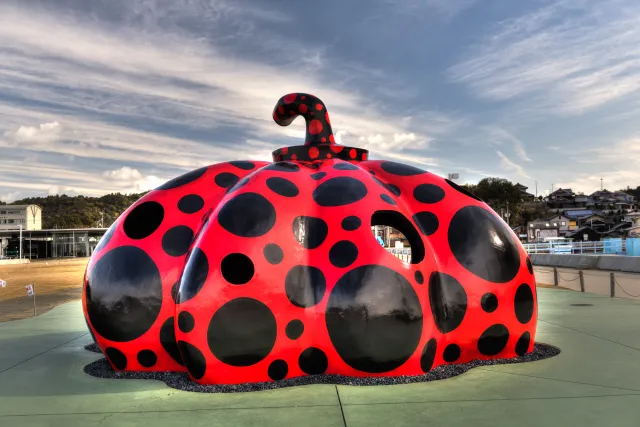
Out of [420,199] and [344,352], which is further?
[420,199]

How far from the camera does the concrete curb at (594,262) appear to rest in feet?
98.1

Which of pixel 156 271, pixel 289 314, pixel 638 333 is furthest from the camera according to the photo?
pixel 638 333

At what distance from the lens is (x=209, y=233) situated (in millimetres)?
7082

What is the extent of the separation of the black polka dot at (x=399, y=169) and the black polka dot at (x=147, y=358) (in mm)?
4614

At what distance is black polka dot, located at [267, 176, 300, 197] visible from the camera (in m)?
7.62

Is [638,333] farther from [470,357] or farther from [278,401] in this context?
[278,401]

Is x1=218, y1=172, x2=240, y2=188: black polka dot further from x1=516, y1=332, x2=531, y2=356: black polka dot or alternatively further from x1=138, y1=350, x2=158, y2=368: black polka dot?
x1=516, y1=332, x2=531, y2=356: black polka dot

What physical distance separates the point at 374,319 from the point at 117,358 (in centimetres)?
386

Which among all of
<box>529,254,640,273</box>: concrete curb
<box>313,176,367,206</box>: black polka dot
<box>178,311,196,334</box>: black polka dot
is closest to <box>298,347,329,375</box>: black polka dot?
<box>178,311,196,334</box>: black polka dot

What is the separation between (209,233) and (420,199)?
3.31m

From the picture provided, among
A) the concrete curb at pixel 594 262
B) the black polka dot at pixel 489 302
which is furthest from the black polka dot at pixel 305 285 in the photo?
the concrete curb at pixel 594 262

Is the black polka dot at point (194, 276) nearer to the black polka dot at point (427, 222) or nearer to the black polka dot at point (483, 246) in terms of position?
the black polka dot at point (427, 222)

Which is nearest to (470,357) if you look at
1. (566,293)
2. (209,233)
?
(209,233)

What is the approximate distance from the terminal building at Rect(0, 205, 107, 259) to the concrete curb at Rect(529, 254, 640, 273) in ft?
271
